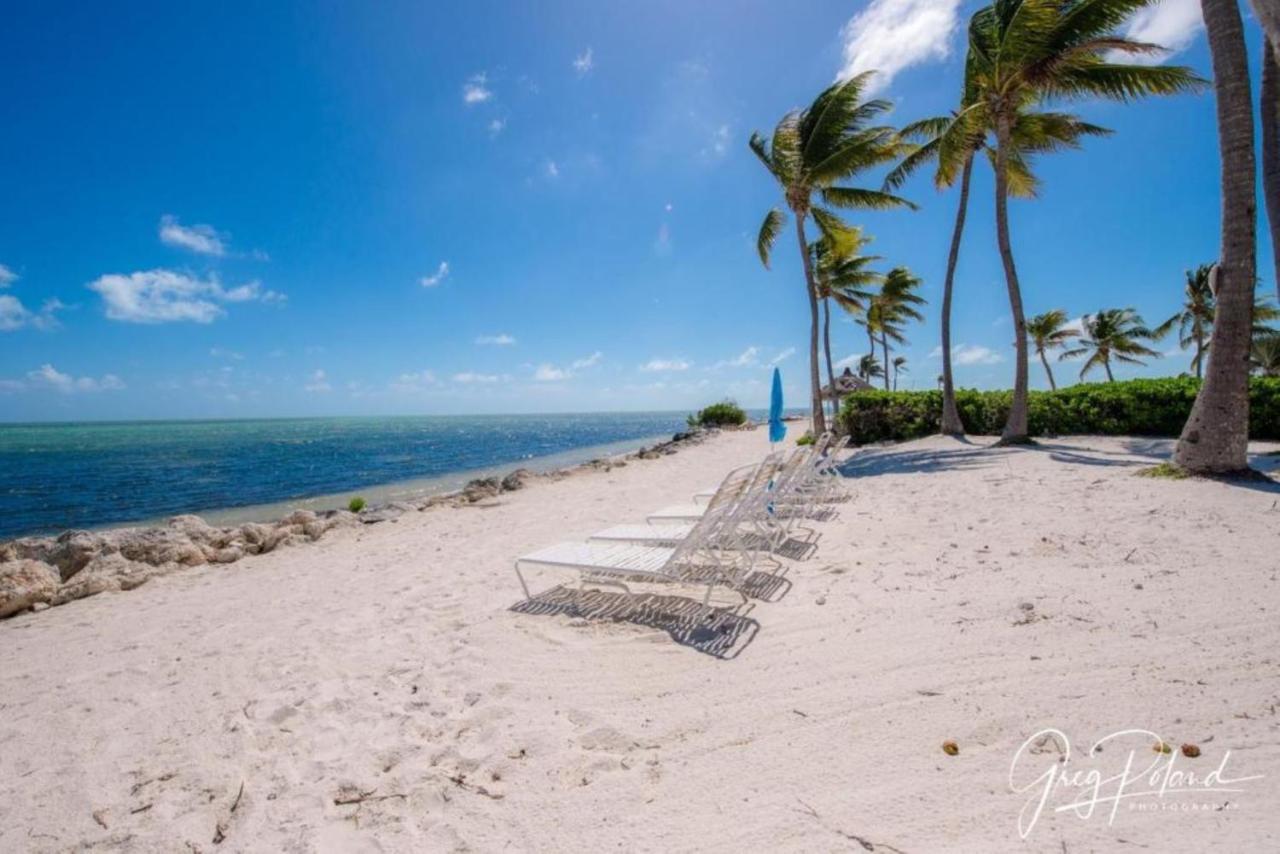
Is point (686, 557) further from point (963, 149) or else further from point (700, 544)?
point (963, 149)

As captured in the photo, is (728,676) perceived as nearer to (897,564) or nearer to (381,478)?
(897,564)

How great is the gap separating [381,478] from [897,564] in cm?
2018

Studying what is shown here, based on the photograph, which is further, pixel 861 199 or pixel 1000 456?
pixel 861 199

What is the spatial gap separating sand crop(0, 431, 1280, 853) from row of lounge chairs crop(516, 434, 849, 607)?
0.33m

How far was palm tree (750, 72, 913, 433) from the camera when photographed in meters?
14.8

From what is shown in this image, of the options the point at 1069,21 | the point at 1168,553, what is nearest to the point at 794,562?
the point at 1168,553

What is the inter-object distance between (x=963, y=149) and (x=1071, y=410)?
6.63 m

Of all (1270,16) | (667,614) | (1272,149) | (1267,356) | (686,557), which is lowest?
(667,614)

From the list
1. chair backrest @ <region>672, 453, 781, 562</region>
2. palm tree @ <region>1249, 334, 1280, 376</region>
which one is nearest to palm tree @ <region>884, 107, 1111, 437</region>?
chair backrest @ <region>672, 453, 781, 562</region>

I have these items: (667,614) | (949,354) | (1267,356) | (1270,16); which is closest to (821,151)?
(949,354)

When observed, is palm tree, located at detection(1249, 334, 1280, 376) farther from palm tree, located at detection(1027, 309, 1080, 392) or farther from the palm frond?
the palm frond

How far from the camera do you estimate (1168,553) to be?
4102 mm

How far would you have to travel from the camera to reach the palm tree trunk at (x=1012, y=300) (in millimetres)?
11383

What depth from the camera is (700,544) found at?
4059 millimetres
